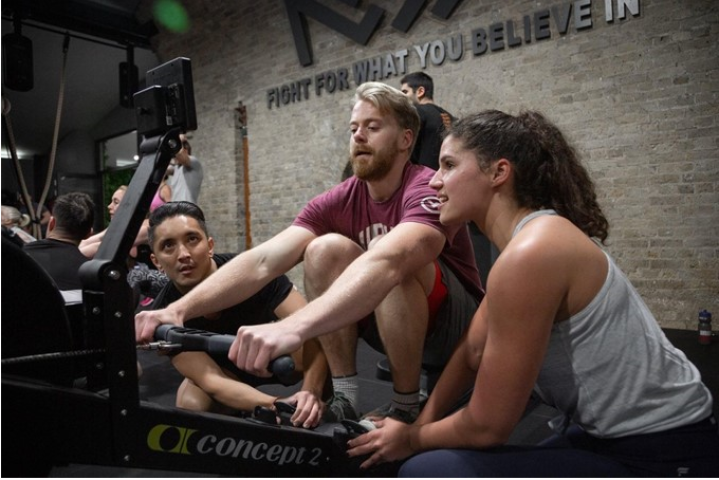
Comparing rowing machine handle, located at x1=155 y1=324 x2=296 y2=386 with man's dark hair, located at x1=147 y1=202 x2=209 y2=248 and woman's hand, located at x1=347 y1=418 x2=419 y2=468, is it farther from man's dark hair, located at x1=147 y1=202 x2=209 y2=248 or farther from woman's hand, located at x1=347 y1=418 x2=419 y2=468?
man's dark hair, located at x1=147 y1=202 x2=209 y2=248

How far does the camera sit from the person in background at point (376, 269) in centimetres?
140

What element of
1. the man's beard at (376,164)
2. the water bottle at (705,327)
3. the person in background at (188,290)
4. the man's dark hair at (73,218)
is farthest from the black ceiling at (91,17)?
the water bottle at (705,327)

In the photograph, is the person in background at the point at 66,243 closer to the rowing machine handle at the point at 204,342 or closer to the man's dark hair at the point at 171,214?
the man's dark hair at the point at 171,214

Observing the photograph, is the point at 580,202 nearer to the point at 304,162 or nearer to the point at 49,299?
the point at 49,299

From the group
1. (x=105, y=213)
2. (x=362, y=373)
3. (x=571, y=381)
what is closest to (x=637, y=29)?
(x=362, y=373)

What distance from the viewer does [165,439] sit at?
104 centimetres

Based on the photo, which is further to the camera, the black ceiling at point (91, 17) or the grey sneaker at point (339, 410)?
the black ceiling at point (91, 17)

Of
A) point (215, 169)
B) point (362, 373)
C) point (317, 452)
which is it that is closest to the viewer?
point (317, 452)

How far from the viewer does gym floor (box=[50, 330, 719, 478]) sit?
178 centimetres

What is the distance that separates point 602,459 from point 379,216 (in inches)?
42.0

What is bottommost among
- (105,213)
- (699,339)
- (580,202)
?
(699,339)

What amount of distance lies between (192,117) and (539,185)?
0.78 m

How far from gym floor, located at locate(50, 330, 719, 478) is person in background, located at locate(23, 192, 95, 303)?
691mm

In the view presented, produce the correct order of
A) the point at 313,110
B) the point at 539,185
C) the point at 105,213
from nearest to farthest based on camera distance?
the point at 539,185 < the point at 313,110 < the point at 105,213
